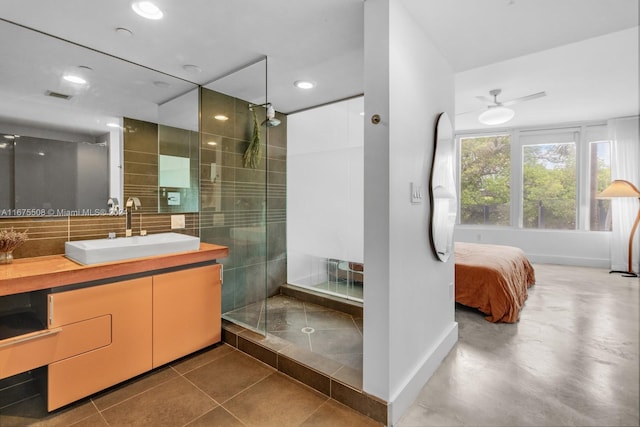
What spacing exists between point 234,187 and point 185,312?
3.64 feet

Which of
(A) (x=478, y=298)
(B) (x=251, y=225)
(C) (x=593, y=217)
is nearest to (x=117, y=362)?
(B) (x=251, y=225)

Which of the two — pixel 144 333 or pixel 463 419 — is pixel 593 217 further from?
pixel 144 333

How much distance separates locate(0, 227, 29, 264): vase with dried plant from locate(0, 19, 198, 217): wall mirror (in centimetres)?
15

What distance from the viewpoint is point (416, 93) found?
5.74ft

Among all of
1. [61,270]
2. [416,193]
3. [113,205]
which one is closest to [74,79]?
[113,205]

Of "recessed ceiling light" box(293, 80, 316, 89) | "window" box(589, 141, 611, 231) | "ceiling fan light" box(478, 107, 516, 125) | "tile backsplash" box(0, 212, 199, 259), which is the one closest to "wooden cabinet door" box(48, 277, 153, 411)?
"tile backsplash" box(0, 212, 199, 259)

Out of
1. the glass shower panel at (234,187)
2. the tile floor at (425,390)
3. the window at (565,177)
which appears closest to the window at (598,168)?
the window at (565,177)

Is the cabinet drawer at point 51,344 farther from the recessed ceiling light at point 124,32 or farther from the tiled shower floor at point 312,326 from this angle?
the recessed ceiling light at point 124,32

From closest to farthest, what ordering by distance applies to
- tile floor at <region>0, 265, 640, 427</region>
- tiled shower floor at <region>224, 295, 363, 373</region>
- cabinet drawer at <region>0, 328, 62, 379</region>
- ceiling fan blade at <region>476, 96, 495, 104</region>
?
tile floor at <region>0, 265, 640, 427</region> → cabinet drawer at <region>0, 328, 62, 379</region> → tiled shower floor at <region>224, 295, 363, 373</region> → ceiling fan blade at <region>476, 96, 495, 104</region>

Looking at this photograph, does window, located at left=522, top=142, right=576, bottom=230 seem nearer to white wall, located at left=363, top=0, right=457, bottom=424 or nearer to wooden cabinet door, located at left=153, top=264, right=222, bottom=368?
white wall, located at left=363, top=0, right=457, bottom=424

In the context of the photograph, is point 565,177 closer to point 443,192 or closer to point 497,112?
point 443,192

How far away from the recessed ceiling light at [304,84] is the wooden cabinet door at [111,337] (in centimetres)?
184

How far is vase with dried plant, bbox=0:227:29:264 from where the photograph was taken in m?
1.66

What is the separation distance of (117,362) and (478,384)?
2.11 m
